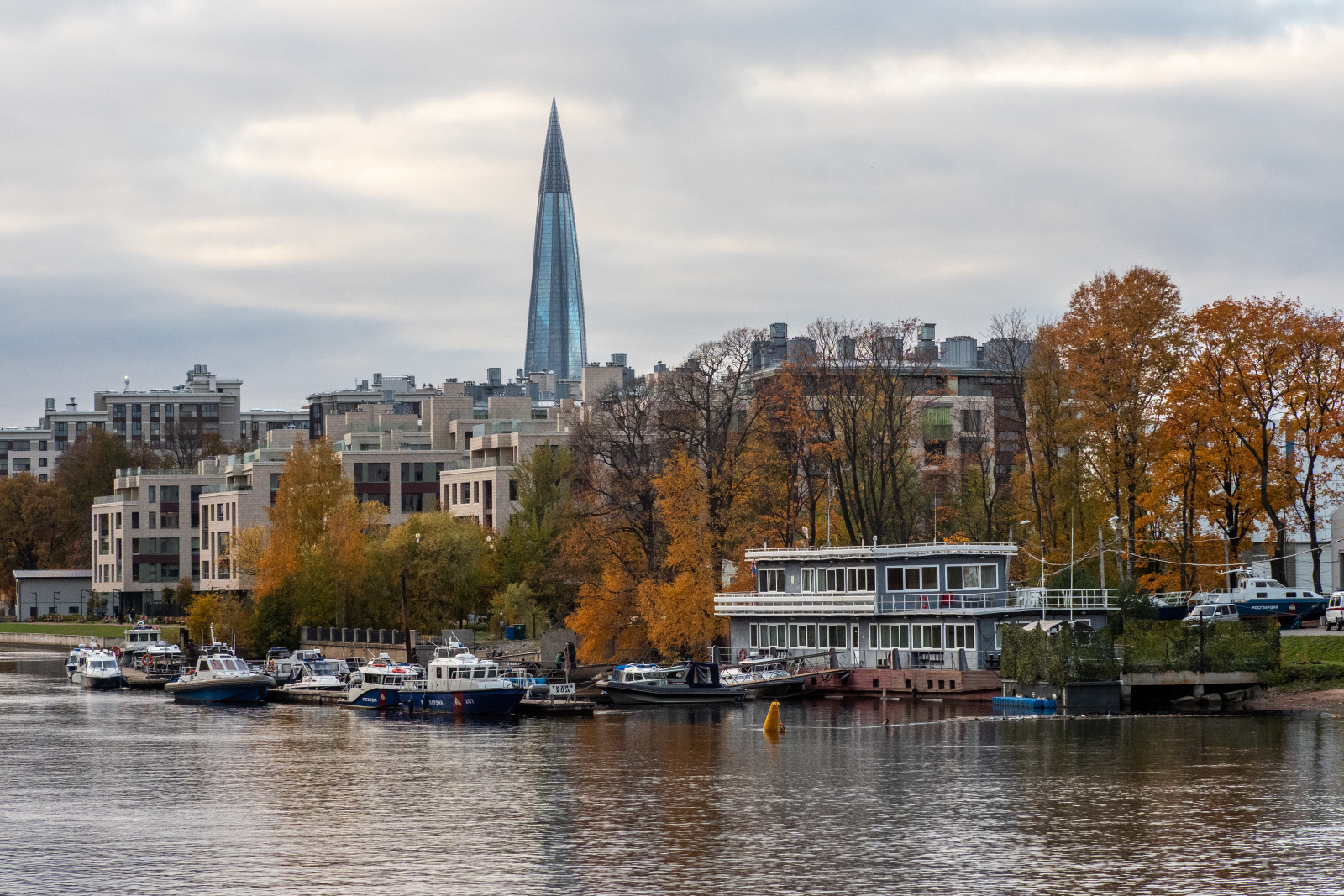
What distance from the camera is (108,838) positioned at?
46.2 meters

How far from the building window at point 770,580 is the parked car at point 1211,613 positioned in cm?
2204

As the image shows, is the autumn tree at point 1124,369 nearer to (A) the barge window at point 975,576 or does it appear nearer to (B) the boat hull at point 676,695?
(A) the barge window at point 975,576

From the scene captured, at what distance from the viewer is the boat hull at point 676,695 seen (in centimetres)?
8625

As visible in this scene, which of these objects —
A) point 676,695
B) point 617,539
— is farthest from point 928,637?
point 617,539

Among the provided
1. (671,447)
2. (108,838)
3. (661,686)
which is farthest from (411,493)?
(108,838)

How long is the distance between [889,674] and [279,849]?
47.7m

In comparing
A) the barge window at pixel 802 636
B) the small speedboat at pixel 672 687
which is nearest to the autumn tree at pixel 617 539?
the barge window at pixel 802 636

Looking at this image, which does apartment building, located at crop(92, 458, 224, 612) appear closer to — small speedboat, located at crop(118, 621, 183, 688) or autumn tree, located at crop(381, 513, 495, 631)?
small speedboat, located at crop(118, 621, 183, 688)

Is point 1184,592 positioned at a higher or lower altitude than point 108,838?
higher

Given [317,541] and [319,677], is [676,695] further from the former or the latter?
[317,541]

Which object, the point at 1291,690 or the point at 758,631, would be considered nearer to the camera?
the point at 1291,690

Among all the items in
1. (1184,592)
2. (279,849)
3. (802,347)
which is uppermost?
(802,347)

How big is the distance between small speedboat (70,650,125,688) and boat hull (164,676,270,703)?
1603 cm

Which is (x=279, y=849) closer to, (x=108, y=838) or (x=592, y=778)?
(x=108, y=838)
